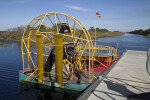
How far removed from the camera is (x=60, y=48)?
9422 millimetres

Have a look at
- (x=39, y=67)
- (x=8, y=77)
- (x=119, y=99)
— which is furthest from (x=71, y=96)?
(x=8, y=77)

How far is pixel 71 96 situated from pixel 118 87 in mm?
3964

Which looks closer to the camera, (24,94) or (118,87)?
(118,87)

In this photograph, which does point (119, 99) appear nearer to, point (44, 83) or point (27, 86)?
point (44, 83)

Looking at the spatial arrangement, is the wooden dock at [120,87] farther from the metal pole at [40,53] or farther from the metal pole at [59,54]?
the metal pole at [40,53]

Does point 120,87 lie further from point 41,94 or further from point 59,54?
point 41,94

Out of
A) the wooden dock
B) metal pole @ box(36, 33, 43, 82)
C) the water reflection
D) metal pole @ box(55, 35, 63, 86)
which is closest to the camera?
the wooden dock

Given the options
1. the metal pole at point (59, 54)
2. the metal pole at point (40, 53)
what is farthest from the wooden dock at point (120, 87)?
the metal pole at point (40, 53)

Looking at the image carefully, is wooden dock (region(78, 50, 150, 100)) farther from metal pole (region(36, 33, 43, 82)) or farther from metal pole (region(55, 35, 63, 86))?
metal pole (region(36, 33, 43, 82))

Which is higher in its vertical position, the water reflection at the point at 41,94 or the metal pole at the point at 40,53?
the metal pole at the point at 40,53

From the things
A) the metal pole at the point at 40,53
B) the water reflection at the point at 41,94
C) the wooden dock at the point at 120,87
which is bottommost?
the water reflection at the point at 41,94

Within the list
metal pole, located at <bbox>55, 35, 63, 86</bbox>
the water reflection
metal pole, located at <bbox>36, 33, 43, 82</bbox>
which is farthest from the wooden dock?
metal pole, located at <bbox>36, 33, 43, 82</bbox>

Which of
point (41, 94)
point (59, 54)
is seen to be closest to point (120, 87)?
point (59, 54)

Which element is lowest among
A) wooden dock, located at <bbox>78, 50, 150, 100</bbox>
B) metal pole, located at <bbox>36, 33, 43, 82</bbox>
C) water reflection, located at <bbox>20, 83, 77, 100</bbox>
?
water reflection, located at <bbox>20, 83, 77, 100</bbox>
